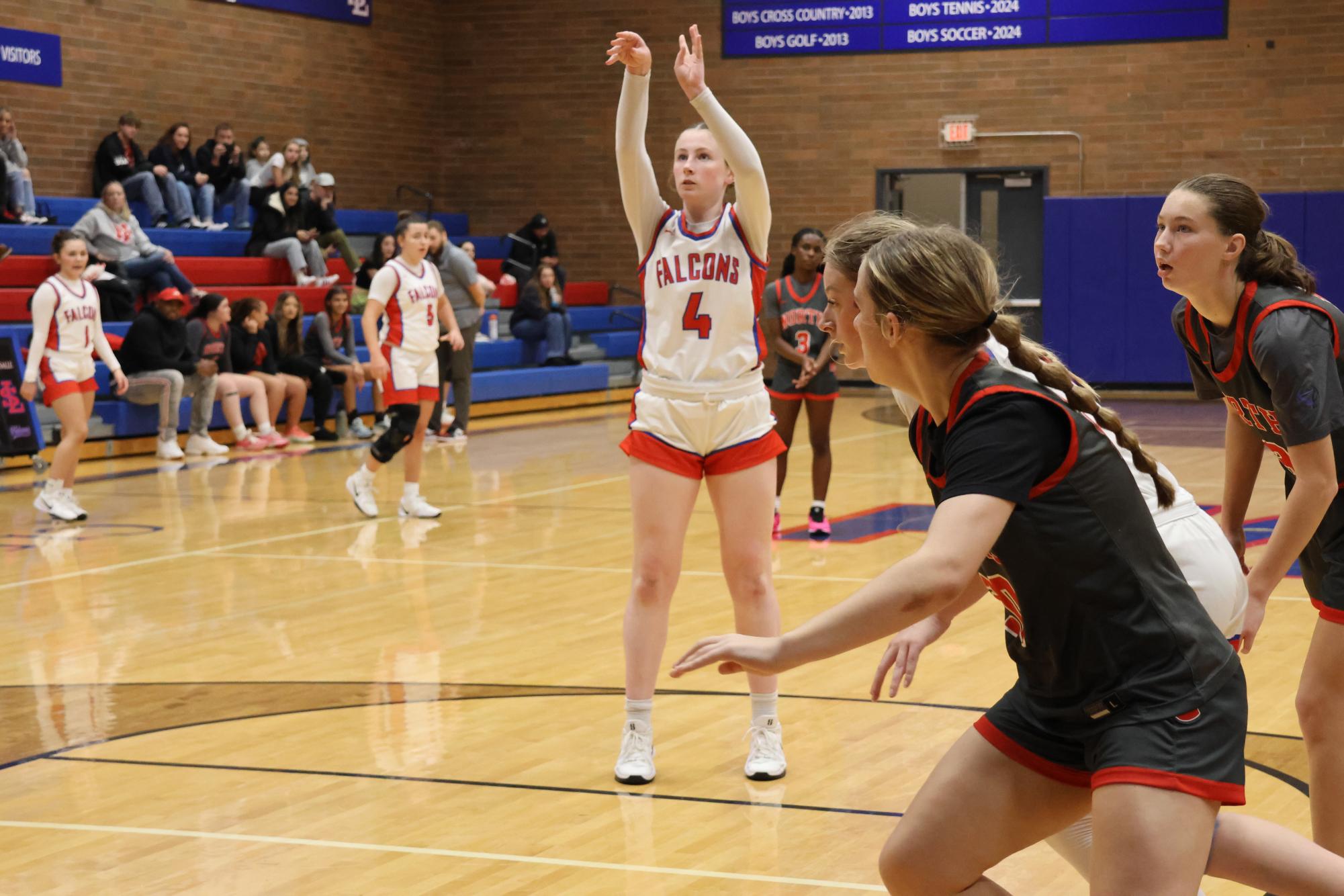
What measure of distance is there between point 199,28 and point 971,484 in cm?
1654

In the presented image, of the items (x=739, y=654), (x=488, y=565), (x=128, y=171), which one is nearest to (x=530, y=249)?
(x=128, y=171)

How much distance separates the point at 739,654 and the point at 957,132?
1674cm

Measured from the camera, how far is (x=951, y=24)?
59.3 feet

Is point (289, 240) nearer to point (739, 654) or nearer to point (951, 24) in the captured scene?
point (951, 24)

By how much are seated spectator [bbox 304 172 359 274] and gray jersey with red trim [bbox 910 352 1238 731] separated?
14184mm

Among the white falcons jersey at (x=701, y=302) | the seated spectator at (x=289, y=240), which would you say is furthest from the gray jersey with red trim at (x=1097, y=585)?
the seated spectator at (x=289, y=240)

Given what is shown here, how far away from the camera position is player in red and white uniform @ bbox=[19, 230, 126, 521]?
9.15 meters

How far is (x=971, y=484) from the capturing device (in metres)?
2.11

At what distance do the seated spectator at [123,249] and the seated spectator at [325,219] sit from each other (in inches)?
88.9

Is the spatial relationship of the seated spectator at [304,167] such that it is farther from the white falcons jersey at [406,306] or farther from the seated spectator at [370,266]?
the white falcons jersey at [406,306]

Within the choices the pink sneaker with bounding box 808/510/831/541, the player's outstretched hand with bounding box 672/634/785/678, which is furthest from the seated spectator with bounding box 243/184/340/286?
the player's outstretched hand with bounding box 672/634/785/678

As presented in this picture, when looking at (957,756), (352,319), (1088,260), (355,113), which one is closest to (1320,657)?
(957,756)

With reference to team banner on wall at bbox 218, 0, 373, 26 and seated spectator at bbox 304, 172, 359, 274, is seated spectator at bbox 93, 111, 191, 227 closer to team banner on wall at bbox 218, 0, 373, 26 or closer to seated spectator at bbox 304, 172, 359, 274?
seated spectator at bbox 304, 172, 359, 274

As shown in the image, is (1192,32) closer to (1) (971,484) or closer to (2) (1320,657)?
(2) (1320,657)
